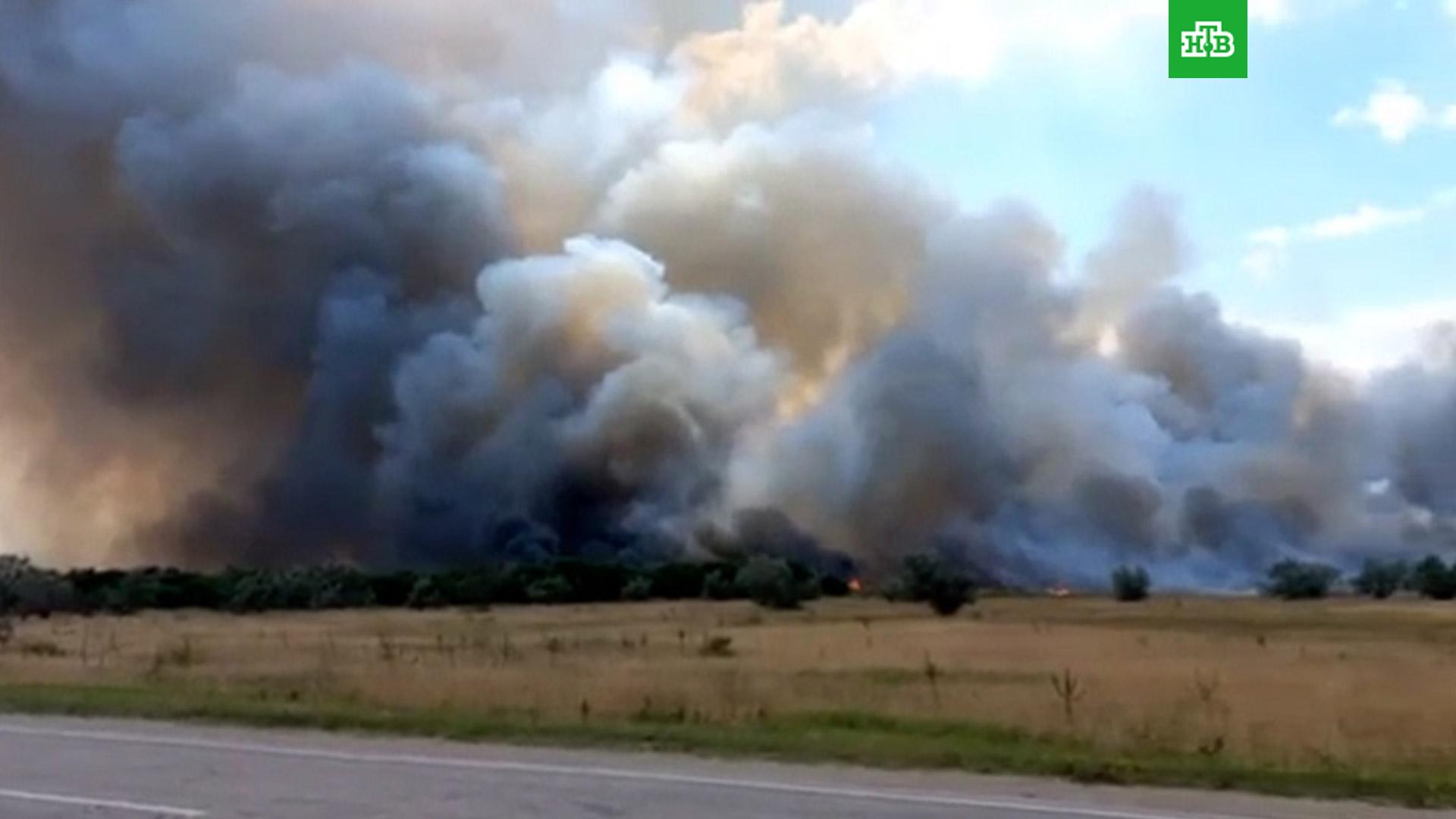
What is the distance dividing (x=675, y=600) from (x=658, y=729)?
7460cm

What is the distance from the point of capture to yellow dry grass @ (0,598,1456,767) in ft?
67.8

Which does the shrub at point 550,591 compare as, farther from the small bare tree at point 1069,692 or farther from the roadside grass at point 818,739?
the roadside grass at point 818,739

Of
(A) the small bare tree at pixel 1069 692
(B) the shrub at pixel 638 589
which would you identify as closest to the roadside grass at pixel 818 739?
(A) the small bare tree at pixel 1069 692

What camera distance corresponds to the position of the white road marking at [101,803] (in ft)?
37.4

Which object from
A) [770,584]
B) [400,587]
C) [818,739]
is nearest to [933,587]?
[770,584]

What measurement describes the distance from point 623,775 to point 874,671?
19598 mm

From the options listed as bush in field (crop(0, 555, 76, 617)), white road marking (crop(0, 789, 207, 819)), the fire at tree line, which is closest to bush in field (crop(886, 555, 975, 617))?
the fire at tree line

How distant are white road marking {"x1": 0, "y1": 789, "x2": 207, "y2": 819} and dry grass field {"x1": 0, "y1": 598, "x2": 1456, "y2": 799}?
6.19 m

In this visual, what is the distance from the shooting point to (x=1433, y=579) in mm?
112062

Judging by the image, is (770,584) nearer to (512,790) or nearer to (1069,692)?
(1069,692)

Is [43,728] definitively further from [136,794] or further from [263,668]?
[263,668]

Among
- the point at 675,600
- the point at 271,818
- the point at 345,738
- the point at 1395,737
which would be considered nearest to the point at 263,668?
the point at 345,738

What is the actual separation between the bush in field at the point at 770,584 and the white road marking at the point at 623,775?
59.7 m

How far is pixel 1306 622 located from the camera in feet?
207
